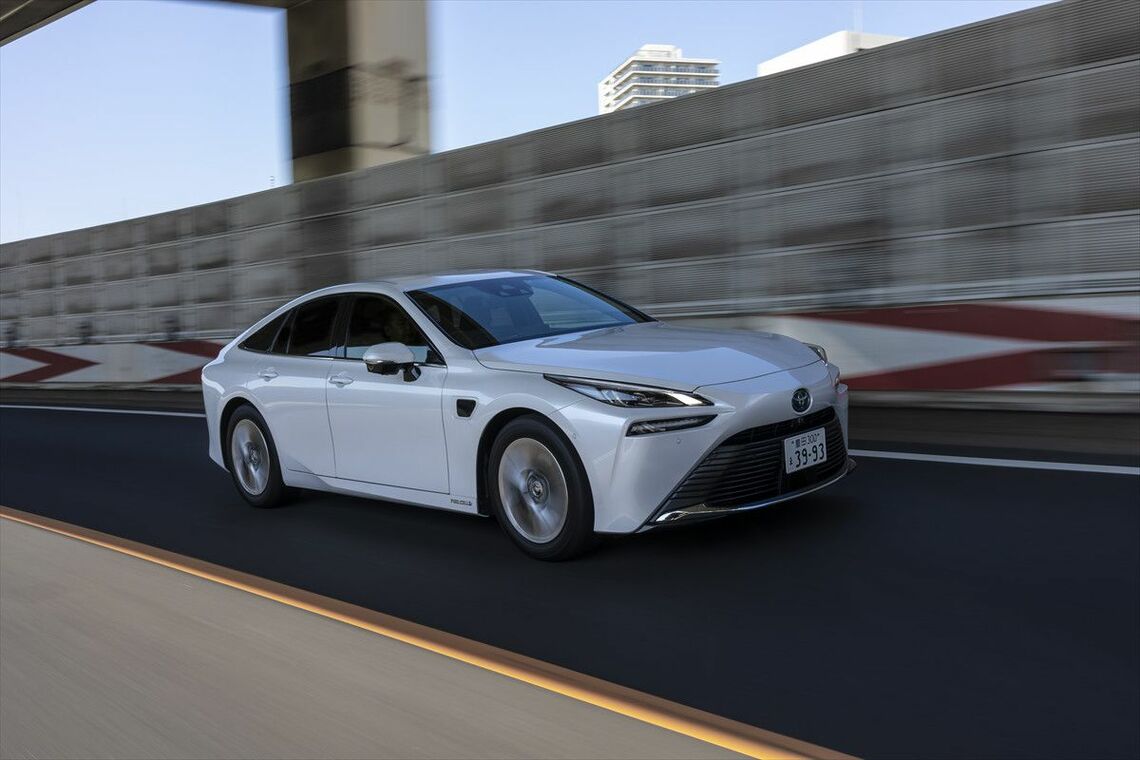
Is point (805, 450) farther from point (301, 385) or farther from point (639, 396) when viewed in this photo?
point (301, 385)

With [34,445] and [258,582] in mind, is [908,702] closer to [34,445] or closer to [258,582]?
[258,582]

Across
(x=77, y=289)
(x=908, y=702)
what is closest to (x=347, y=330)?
(x=908, y=702)

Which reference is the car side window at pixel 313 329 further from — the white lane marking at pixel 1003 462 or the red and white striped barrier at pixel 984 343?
the red and white striped barrier at pixel 984 343

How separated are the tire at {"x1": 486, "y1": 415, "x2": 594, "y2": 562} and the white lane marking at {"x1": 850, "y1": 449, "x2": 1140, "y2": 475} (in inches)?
122

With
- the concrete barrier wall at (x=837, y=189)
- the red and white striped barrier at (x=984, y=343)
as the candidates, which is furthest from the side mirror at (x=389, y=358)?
the concrete barrier wall at (x=837, y=189)

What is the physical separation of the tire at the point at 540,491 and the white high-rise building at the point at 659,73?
18194 centimetres

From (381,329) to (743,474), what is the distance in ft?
7.82

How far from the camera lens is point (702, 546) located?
5320 millimetres

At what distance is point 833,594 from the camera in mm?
4449

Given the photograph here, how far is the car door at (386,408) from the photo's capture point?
570cm

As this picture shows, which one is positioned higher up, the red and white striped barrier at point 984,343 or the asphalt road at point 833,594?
the red and white striped barrier at point 984,343

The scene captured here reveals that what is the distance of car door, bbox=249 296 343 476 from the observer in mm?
6523

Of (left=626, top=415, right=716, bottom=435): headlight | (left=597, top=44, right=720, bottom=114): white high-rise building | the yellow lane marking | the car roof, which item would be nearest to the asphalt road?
the yellow lane marking

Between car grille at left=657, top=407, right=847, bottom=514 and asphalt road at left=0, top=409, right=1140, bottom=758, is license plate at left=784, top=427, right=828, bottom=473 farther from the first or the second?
asphalt road at left=0, top=409, right=1140, bottom=758
